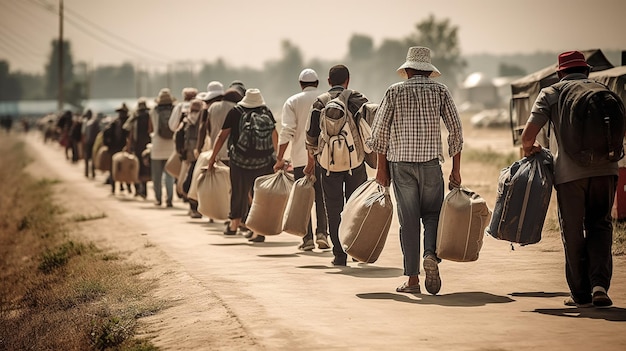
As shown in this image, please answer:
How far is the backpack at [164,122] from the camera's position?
71.3 feet

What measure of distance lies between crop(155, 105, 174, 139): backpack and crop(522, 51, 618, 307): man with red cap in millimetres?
12494

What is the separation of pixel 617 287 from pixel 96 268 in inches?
266

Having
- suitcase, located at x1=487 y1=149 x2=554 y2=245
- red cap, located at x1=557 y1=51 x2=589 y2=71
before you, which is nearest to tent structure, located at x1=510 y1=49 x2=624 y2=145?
red cap, located at x1=557 y1=51 x2=589 y2=71

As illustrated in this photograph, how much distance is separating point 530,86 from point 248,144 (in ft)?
31.3

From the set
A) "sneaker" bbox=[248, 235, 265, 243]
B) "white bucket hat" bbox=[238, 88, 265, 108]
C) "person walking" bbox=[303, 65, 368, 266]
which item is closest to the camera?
"person walking" bbox=[303, 65, 368, 266]

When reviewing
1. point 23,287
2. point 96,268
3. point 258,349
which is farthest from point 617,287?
point 23,287

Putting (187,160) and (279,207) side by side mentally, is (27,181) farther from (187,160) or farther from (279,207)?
(279,207)

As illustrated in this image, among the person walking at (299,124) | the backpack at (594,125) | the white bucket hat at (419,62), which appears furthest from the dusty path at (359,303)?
the white bucket hat at (419,62)

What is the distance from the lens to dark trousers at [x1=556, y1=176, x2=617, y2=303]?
31.8 ft

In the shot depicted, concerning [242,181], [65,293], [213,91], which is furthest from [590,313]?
[213,91]

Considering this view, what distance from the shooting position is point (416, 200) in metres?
10.6

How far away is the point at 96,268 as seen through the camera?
15.4 metres

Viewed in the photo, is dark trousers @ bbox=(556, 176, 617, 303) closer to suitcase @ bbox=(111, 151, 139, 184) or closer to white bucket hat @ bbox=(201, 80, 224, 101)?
white bucket hat @ bbox=(201, 80, 224, 101)

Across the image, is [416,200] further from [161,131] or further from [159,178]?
[159,178]
